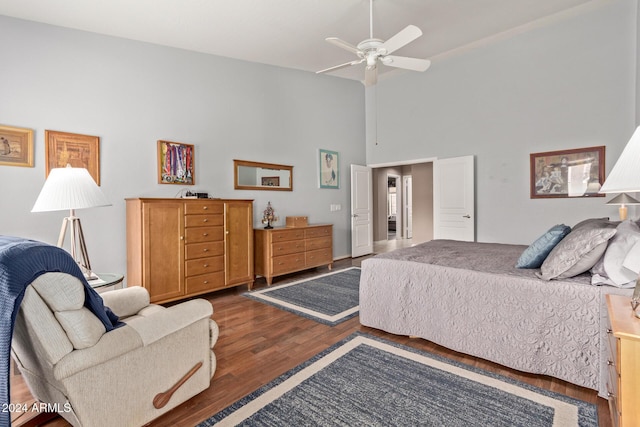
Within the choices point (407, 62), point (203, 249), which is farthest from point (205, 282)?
point (407, 62)

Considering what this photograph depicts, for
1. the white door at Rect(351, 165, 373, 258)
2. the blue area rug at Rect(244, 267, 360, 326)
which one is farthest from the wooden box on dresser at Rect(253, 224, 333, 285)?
the white door at Rect(351, 165, 373, 258)

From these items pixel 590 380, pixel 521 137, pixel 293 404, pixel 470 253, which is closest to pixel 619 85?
pixel 521 137

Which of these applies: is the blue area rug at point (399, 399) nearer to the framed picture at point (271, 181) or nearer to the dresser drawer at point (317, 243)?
the dresser drawer at point (317, 243)

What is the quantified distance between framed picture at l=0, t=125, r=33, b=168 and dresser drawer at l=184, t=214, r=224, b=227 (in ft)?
5.01

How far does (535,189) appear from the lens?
4.74 m

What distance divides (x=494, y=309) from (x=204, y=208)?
316cm

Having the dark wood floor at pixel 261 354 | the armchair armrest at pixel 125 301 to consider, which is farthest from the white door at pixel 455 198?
the armchair armrest at pixel 125 301

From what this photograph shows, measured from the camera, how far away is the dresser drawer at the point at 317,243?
5.14 m

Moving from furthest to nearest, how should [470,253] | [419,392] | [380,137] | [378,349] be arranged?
[380,137], [470,253], [378,349], [419,392]

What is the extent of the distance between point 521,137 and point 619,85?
47.4 inches

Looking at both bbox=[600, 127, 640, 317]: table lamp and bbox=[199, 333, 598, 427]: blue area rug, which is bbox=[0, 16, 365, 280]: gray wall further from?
bbox=[600, 127, 640, 317]: table lamp

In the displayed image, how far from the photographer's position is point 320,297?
3.91m

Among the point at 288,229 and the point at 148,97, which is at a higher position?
the point at 148,97

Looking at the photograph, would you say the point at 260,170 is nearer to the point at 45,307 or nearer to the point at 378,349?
the point at 378,349
